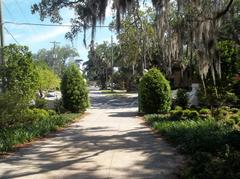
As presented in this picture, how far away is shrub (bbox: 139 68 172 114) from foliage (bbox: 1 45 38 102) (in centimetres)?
563

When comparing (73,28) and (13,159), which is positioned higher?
(73,28)

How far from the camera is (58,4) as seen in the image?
27.0 meters

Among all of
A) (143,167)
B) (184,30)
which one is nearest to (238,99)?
(184,30)

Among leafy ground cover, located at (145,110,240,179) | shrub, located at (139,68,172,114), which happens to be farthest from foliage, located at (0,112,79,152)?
shrub, located at (139,68,172,114)

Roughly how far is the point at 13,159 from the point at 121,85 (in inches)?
2910

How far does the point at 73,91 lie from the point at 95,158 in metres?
16.4

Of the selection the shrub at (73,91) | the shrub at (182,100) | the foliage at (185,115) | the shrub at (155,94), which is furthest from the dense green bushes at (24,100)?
the shrub at (182,100)

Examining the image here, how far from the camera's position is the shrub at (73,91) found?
26641mm

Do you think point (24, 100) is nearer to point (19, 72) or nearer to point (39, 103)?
point (19, 72)

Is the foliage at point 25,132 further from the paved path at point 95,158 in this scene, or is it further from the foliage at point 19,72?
the foliage at point 19,72

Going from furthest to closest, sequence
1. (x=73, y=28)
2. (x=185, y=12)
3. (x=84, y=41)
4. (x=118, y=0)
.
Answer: (x=73, y=28)
(x=185, y=12)
(x=84, y=41)
(x=118, y=0)

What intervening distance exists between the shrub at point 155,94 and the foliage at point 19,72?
5.63m

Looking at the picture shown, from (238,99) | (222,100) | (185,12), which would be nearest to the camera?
(185,12)

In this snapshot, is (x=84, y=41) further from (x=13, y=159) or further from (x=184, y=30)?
(x=13, y=159)
